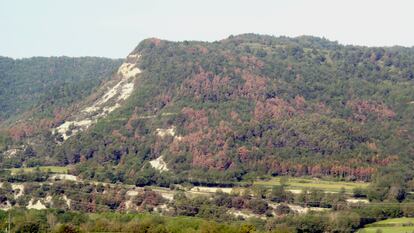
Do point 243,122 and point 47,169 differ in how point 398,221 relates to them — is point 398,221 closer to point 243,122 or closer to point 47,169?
point 243,122

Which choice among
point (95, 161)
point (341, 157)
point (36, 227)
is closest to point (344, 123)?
point (341, 157)

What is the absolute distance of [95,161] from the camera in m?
148

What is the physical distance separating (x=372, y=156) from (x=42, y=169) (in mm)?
59419

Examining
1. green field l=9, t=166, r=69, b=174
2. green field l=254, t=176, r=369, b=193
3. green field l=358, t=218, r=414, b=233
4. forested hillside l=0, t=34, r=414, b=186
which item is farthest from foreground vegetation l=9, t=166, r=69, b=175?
green field l=358, t=218, r=414, b=233

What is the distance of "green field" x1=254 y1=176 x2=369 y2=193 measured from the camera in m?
117

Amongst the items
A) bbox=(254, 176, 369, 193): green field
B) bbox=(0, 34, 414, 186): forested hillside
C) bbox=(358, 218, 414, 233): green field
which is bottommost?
bbox=(358, 218, 414, 233): green field

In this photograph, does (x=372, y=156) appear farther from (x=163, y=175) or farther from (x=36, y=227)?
(x=36, y=227)

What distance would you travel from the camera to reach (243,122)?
15012 centimetres

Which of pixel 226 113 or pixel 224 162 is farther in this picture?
pixel 226 113

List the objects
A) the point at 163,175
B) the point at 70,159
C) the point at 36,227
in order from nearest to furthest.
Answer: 1. the point at 36,227
2. the point at 163,175
3. the point at 70,159

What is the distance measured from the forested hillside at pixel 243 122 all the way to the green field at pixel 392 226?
24.2 m

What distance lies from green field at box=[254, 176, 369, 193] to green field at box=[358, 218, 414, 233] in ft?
52.3

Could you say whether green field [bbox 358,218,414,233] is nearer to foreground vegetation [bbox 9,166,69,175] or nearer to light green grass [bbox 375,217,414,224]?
light green grass [bbox 375,217,414,224]

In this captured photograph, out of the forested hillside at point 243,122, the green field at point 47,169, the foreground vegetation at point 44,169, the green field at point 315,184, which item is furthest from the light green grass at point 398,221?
the green field at point 47,169
